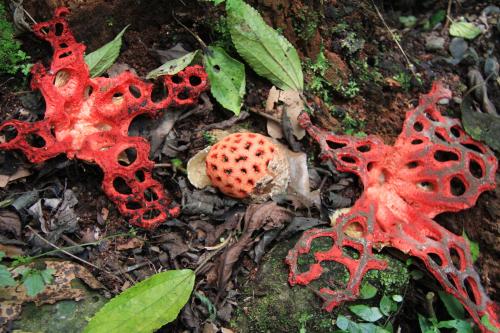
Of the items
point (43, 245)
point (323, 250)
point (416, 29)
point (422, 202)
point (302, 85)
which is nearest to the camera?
point (43, 245)

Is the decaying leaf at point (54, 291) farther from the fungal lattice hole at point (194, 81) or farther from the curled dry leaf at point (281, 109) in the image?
the curled dry leaf at point (281, 109)

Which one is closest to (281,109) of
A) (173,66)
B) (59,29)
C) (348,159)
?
(348,159)

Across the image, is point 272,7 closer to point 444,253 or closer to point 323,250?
point 323,250

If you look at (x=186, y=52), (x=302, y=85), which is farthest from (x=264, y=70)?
(x=186, y=52)

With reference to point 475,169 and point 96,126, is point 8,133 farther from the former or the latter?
point 475,169

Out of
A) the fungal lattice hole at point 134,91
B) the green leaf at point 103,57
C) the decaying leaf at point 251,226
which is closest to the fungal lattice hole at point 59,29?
the green leaf at point 103,57

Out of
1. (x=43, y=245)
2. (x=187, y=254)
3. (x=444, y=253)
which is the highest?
(x=43, y=245)
